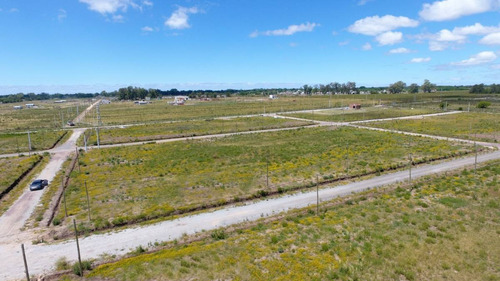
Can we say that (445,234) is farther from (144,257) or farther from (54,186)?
(54,186)

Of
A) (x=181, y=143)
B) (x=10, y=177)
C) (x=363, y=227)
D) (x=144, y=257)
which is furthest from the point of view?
(x=181, y=143)

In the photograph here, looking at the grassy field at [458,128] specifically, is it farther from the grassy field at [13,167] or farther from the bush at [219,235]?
the grassy field at [13,167]

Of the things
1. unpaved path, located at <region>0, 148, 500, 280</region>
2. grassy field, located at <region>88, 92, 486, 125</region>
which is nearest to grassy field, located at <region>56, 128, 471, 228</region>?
unpaved path, located at <region>0, 148, 500, 280</region>

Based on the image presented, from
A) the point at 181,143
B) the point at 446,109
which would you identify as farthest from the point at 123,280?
the point at 446,109

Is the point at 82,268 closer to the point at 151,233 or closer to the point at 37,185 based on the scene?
the point at 151,233

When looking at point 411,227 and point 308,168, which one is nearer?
point 411,227

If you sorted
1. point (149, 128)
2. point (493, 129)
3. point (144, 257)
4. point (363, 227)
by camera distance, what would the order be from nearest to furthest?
point (144, 257), point (363, 227), point (493, 129), point (149, 128)
